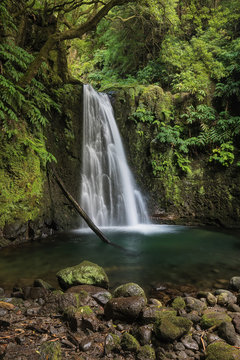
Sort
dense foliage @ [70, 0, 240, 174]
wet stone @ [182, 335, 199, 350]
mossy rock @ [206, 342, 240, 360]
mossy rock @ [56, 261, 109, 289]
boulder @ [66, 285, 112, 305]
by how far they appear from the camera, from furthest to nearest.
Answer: dense foliage @ [70, 0, 240, 174] < mossy rock @ [56, 261, 109, 289] < boulder @ [66, 285, 112, 305] < wet stone @ [182, 335, 199, 350] < mossy rock @ [206, 342, 240, 360]

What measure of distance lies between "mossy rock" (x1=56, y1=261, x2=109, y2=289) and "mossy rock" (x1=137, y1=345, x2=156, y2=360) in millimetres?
1382

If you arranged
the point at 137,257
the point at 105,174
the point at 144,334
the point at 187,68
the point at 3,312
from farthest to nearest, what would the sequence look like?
the point at 187,68, the point at 105,174, the point at 137,257, the point at 3,312, the point at 144,334

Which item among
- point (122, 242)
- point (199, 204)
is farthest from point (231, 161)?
point (122, 242)

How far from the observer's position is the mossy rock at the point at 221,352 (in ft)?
5.74

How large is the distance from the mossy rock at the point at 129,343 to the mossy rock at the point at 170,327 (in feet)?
0.70

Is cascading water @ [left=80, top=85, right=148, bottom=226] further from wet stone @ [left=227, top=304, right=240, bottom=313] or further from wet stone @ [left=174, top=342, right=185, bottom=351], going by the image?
wet stone @ [left=174, top=342, right=185, bottom=351]

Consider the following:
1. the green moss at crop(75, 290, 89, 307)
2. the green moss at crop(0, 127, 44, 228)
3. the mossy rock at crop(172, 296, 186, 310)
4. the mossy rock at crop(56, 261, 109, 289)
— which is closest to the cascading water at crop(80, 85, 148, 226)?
the green moss at crop(0, 127, 44, 228)

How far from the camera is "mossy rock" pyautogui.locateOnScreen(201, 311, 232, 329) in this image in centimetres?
230

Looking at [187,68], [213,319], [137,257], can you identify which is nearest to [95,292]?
[213,319]

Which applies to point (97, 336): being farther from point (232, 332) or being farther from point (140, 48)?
point (140, 48)

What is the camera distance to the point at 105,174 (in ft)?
28.7

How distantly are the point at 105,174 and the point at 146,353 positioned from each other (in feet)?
23.2

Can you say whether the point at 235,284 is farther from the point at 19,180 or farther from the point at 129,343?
the point at 19,180

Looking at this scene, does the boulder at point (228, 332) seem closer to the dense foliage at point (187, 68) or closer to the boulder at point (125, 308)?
the boulder at point (125, 308)
